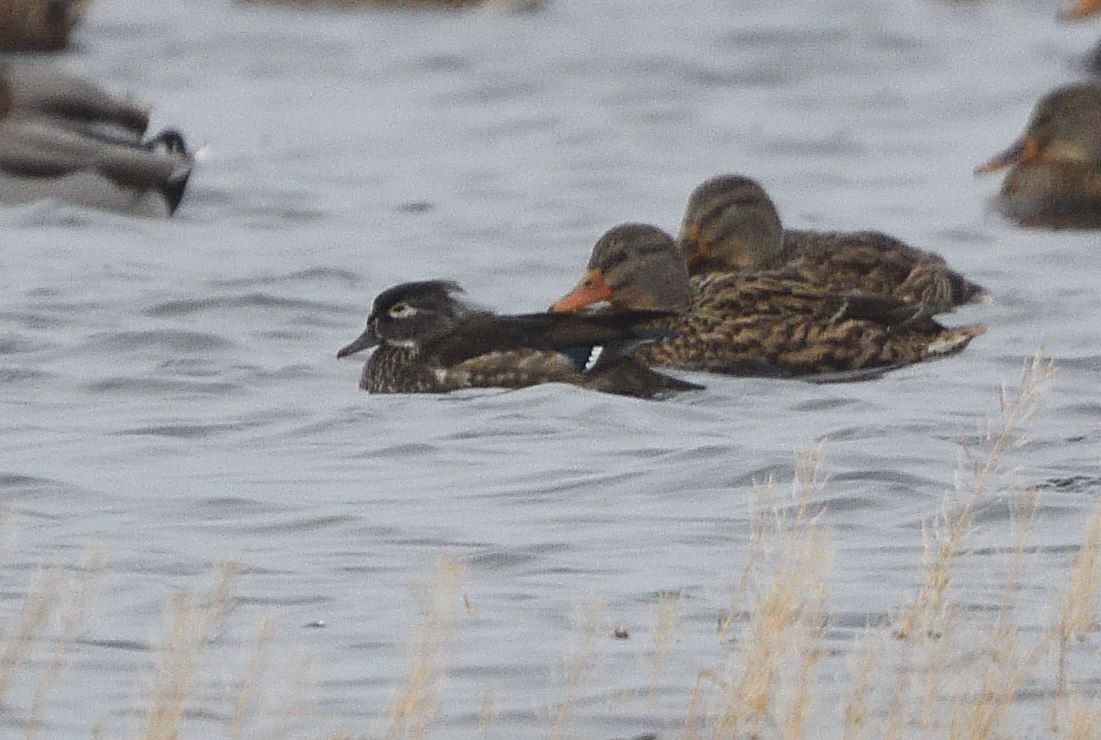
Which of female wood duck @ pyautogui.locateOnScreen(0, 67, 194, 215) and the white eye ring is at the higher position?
the white eye ring

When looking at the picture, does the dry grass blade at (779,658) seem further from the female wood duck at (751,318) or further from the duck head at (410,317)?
the female wood duck at (751,318)

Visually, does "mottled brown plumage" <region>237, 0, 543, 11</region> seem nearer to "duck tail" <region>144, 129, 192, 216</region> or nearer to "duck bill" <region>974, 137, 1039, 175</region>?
"duck tail" <region>144, 129, 192, 216</region>

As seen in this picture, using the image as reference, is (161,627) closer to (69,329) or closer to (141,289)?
(69,329)

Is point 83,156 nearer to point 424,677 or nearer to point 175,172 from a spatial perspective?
point 175,172

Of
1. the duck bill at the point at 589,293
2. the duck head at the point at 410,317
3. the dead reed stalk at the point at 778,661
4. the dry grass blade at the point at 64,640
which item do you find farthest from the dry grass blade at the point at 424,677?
the duck bill at the point at 589,293

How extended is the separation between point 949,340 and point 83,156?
5729 mm

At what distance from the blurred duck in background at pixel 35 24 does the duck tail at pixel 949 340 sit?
12355 millimetres

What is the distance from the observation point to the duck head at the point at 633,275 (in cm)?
1122

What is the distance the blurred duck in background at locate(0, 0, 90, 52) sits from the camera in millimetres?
22188

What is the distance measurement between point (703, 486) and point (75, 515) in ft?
6.13

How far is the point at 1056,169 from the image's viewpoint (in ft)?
50.9

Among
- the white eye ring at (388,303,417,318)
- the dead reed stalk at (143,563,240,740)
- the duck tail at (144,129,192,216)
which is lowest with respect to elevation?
the duck tail at (144,129,192,216)

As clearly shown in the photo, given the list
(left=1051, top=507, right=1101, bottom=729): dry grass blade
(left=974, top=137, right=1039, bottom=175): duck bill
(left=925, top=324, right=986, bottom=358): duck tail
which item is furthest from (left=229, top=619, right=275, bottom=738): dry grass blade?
(left=974, top=137, right=1039, bottom=175): duck bill

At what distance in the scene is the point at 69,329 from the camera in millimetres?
12039
